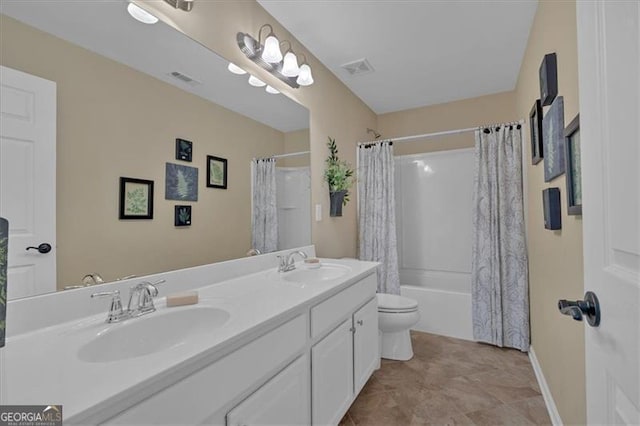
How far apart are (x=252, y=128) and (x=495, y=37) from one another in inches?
77.7

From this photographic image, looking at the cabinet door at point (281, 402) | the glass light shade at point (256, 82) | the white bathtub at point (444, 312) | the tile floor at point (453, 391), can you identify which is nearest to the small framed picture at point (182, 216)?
the cabinet door at point (281, 402)

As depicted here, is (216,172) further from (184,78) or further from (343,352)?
(343,352)

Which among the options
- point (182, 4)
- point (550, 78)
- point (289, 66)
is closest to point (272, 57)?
point (289, 66)

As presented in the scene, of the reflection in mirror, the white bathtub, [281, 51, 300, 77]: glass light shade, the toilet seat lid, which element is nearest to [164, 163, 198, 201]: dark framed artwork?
the reflection in mirror

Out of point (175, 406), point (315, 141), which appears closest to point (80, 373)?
point (175, 406)

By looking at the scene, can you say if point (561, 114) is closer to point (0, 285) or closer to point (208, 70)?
point (208, 70)

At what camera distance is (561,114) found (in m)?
1.32

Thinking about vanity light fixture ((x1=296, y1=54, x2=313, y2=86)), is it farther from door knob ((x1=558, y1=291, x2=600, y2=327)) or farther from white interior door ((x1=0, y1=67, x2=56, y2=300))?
door knob ((x1=558, y1=291, x2=600, y2=327))

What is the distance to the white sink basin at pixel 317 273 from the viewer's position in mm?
1782

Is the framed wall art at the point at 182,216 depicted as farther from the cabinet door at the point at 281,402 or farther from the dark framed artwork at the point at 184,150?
the cabinet door at the point at 281,402

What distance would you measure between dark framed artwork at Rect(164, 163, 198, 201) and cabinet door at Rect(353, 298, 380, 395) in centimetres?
110

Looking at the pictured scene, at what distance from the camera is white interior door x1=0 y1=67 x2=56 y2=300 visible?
84cm

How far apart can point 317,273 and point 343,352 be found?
1.82ft

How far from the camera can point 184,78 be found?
1377mm
